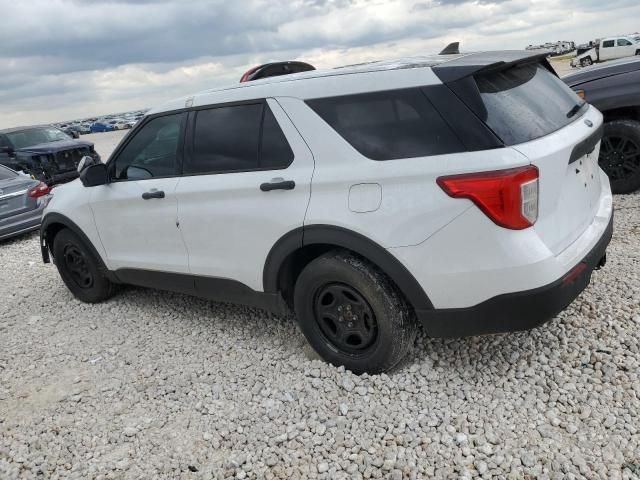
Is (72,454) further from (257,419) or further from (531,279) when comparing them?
(531,279)

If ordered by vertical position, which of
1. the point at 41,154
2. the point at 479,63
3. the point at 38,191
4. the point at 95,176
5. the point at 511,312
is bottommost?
the point at 511,312

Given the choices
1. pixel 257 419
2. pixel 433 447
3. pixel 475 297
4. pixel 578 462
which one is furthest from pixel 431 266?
pixel 257 419

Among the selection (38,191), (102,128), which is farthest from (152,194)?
(102,128)

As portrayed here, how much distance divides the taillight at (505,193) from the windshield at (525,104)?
20cm

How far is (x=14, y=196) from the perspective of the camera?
8.22 m

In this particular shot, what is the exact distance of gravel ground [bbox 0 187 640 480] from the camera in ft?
8.42

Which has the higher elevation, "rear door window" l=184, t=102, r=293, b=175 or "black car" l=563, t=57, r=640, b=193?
"rear door window" l=184, t=102, r=293, b=175

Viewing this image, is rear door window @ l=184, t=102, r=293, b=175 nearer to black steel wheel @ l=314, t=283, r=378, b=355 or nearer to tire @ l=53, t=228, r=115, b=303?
black steel wheel @ l=314, t=283, r=378, b=355

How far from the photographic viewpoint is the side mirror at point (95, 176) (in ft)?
13.7

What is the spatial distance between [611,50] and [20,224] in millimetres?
35120

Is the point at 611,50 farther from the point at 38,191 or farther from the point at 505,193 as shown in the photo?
the point at 505,193

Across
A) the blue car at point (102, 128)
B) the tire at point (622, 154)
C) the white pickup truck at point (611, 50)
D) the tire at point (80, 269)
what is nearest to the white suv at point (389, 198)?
the tire at point (80, 269)

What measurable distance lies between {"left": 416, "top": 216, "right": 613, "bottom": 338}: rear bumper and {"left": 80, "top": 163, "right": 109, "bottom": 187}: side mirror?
2733 mm

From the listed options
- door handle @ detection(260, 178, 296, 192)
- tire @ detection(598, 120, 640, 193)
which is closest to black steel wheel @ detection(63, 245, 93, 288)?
door handle @ detection(260, 178, 296, 192)
